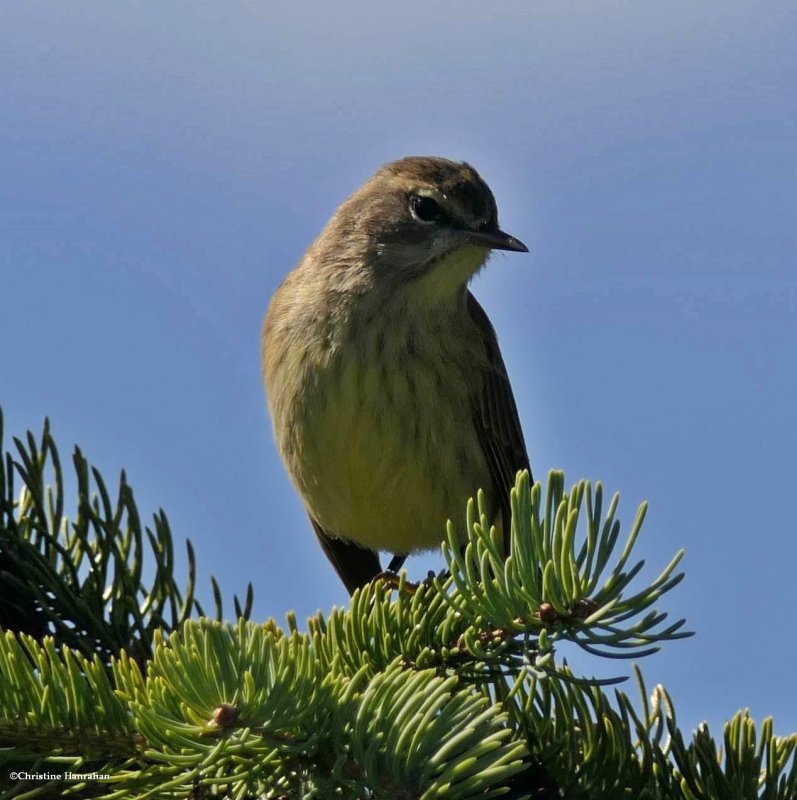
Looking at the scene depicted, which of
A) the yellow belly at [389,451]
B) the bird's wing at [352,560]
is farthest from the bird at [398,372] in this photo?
the bird's wing at [352,560]

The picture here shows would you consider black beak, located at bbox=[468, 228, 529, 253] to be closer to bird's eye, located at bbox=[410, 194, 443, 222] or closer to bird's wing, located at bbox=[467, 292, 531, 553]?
bird's eye, located at bbox=[410, 194, 443, 222]

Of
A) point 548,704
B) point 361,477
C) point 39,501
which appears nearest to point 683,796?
point 548,704

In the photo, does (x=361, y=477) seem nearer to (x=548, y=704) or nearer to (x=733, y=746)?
(x=548, y=704)

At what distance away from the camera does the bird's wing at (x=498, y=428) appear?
533cm

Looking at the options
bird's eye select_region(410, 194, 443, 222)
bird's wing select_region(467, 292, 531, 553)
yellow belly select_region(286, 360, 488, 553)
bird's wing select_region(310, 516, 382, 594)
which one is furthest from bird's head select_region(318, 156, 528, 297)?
bird's wing select_region(310, 516, 382, 594)

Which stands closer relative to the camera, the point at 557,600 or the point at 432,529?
the point at 557,600

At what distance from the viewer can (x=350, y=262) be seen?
18.5 feet

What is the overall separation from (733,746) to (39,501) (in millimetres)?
1971

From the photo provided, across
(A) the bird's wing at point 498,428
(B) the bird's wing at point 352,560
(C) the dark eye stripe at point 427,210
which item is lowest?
(B) the bird's wing at point 352,560

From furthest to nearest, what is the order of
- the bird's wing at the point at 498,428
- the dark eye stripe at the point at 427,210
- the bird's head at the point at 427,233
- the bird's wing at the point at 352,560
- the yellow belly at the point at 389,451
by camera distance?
the bird's wing at the point at 352,560 → the dark eye stripe at the point at 427,210 → the bird's head at the point at 427,233 → the bird's wing at the point at 498,428 → the yellow belly at the point at 389,451

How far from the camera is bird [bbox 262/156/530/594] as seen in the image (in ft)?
16.2

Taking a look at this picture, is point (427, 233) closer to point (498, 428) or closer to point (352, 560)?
point (498, 428)

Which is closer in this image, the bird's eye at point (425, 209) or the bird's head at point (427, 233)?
the bird's head at point (427, 233)

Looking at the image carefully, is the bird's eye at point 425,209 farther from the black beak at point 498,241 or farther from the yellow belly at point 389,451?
the yellow belly at point 389,451
